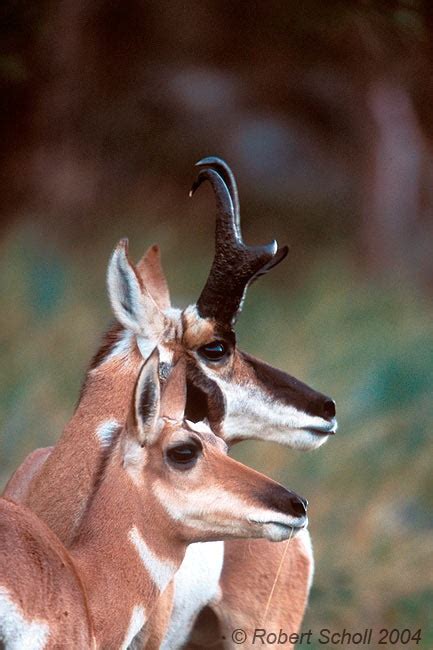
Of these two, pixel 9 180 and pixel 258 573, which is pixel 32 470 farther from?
pixel 9 180

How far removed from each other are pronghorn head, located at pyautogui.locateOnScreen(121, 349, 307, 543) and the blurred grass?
594 mm

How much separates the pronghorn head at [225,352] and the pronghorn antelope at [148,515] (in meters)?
0.28

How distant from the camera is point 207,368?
2.34 m

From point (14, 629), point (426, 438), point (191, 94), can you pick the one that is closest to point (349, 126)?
point (191, 94)

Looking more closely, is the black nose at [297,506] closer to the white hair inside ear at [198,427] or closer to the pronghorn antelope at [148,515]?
the pronghorn antelope at [148,515]

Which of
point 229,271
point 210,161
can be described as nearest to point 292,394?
point 229,271

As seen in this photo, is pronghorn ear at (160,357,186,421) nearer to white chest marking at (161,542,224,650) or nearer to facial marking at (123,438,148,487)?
facial marking at (123,438,148,487)

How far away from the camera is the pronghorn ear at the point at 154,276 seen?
2490 millimetres

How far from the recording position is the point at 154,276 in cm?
255

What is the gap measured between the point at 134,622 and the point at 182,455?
11.8 inches

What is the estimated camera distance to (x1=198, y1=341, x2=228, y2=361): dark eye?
2.35 m

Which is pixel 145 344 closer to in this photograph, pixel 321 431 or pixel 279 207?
pixel 321 431

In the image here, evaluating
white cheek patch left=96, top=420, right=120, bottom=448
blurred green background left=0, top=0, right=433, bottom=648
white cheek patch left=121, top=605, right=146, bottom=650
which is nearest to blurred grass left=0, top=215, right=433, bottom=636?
blurred green background left=0, top=0, right=433, bottom=648

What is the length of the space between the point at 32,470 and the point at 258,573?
21.3 inches
